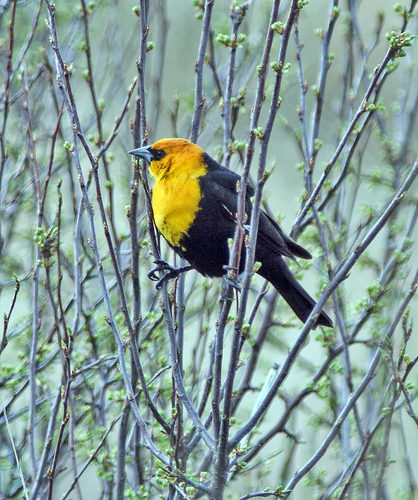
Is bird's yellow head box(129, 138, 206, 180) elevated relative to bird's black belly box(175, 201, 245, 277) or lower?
elevated

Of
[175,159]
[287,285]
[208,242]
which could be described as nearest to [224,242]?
[208,242]

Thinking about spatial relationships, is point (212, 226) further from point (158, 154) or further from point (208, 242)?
point (158, 154)

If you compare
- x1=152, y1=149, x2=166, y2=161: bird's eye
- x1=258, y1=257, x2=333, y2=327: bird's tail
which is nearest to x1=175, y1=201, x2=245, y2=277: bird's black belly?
x1=258, y1=257, x2=333, y2=327: bird's tail

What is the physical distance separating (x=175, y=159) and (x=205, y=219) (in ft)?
1.21

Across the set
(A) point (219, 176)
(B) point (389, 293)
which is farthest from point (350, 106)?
(B) point (389, 293)

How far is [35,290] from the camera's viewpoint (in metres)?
2.47

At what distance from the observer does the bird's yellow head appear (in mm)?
3449

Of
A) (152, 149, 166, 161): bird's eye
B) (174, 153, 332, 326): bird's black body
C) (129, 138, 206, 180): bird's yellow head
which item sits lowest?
(174, 153, 332, 326): bird's black body

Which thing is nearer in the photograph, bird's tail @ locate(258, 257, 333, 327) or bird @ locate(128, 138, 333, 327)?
bird @ locate(128, 138, 333, 327)

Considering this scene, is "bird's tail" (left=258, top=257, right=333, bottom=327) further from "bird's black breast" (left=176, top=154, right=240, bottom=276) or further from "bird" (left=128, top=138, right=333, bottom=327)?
"bird's black breast" (left=176, top=154, right=240, bottom=276)

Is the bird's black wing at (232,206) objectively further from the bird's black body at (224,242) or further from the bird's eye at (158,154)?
the bird's eye at (158,154)

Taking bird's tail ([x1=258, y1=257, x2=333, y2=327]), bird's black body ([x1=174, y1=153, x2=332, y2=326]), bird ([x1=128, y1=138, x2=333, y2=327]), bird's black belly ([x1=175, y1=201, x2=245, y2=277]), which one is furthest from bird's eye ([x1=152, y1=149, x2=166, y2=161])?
bird's tail ([x1=258, y1=257, x2=333, y2=327])

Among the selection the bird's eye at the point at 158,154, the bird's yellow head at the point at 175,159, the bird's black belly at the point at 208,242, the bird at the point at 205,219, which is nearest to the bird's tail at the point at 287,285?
the bird at the point at 205,219

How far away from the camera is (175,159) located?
3.49m
